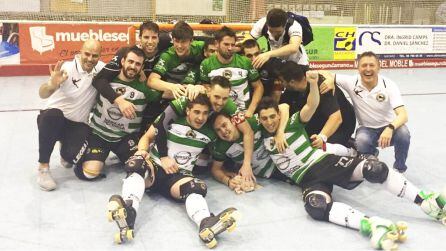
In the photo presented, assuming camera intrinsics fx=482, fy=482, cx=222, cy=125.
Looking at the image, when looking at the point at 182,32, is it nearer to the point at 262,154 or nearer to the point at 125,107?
the point at 125,107

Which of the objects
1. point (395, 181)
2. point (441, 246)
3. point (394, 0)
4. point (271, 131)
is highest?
point (394, 0)

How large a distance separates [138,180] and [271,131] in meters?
0.98

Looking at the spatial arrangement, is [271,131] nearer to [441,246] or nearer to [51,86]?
[441,246]

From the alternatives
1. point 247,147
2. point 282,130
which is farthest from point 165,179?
point 282,130

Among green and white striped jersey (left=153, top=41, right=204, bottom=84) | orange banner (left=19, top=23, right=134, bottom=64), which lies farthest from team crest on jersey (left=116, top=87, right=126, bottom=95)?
orange banner (left=19, top=23, right=134, bottom=64)

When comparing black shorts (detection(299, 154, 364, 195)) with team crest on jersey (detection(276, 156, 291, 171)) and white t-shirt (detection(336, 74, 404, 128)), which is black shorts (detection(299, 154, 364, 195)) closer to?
team crest on jersey (detection(276, 156, 291, 171))

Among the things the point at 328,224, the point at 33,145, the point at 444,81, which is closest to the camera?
the point at 328,224

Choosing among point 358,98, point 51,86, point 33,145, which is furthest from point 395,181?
point 33,145

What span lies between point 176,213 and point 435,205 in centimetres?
158

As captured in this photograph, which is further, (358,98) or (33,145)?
(33,145)


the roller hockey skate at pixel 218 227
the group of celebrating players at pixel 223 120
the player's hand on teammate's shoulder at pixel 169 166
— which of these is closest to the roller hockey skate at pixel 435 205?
the group of celebrating players at pixel 223 120

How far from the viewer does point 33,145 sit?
4.26 m

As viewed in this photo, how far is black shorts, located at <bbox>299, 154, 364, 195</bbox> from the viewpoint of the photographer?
312cm

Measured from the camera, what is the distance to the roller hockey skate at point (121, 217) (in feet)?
8.38
